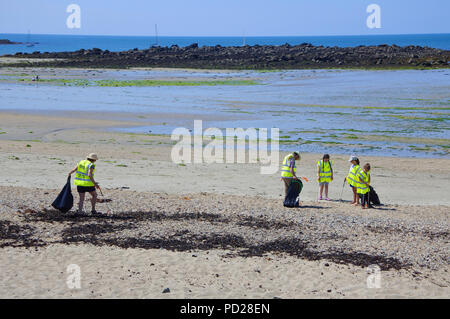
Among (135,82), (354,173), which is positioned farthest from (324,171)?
(135,82)

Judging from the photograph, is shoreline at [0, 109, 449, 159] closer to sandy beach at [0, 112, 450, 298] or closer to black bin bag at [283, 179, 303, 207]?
sandy beach at [0, 112, 450, 298]

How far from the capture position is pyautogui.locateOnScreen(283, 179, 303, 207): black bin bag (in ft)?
51.5

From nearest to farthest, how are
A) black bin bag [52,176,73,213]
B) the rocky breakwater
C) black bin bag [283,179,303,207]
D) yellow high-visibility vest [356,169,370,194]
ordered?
black bin bag [52,176,73,213], black bin bag [283,179,303,207], yellow high-visibility vest [356,169,370,194], the rocky breakwater

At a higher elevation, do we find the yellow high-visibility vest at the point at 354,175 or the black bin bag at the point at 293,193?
the yellow high-visibility vest at the point at 354,175

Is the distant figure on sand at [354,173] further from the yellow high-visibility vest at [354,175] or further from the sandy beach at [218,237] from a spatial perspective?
the sandy beach at [218,237]

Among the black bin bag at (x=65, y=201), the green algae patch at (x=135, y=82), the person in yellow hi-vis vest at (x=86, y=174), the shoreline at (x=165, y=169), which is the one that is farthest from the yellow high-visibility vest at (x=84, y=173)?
→ the green algae patch at (x=135, y=82)

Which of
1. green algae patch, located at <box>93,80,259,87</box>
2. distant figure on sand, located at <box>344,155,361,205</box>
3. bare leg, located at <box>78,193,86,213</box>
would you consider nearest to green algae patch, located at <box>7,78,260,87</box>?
green algae patch, located at <box>93,80,259,87</box>

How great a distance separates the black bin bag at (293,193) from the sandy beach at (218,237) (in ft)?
0.72

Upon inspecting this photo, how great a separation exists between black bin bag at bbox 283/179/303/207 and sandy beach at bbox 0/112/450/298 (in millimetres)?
219

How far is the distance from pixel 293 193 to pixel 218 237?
341cm

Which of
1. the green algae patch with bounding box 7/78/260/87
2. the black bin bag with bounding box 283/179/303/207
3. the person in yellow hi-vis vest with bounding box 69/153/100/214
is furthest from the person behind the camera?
the green algae patch with bounding box 7/78/260/87

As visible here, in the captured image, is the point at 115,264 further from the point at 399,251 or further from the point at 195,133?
the point at 195,133

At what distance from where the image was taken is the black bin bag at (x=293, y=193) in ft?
51.5
